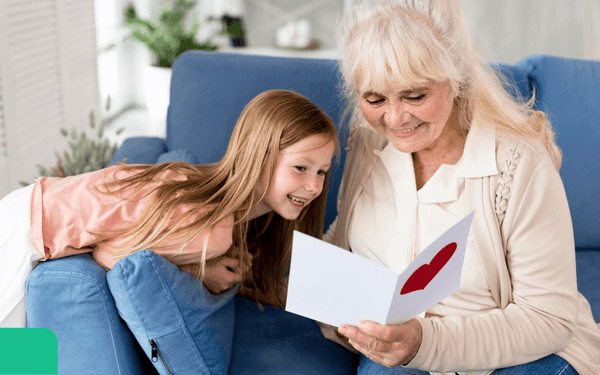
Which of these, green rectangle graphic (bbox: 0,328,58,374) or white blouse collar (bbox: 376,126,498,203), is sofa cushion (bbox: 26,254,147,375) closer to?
green rectangle graphic (bbox: 0,328,58,374)

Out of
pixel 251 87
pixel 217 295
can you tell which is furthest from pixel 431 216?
pixel 251 87

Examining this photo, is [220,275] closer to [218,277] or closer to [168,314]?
[218,277]

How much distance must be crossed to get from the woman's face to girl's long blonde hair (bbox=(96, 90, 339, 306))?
17 cm

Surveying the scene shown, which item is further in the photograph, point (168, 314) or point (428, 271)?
point (168, 314)

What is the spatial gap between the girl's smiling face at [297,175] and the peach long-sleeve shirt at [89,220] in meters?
0.15

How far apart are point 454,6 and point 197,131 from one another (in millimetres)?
919

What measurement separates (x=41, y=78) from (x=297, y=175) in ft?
6.04

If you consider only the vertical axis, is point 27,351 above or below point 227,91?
below

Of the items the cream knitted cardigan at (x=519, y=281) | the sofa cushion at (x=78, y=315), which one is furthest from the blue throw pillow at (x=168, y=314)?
the cream knitted cardigan at (x=519, y=281)

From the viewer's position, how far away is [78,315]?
0.95 metres

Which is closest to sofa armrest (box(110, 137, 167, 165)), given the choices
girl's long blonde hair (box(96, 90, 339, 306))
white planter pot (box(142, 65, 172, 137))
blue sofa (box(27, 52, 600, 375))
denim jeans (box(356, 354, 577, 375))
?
blue sofa (box(27, 52, 600, 375))

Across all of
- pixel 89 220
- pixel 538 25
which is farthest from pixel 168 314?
pixel 538 25

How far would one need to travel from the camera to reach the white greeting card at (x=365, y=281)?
31.6 inches

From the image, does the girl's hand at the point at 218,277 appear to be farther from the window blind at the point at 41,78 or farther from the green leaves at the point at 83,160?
the window blind at the point at 41,78
